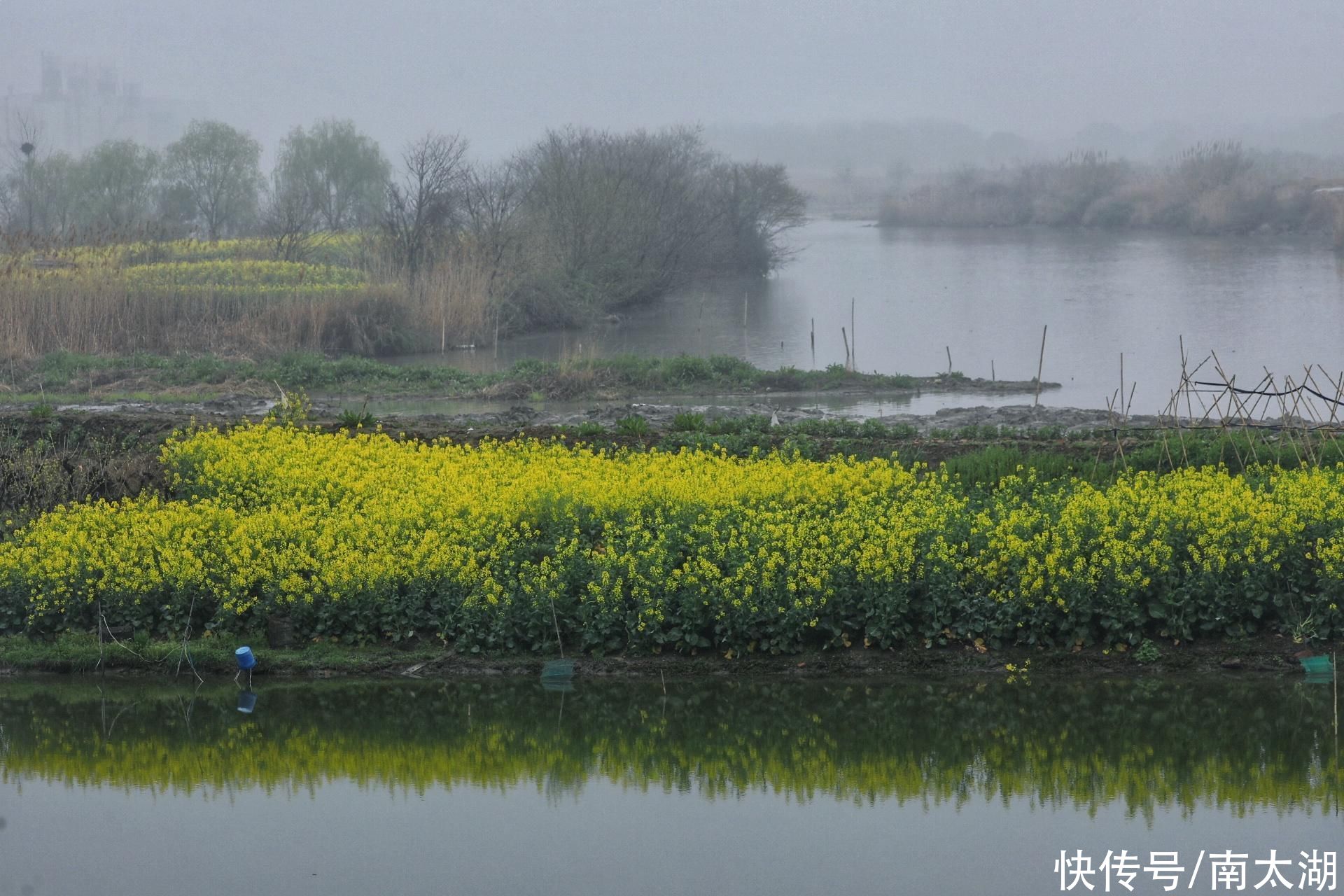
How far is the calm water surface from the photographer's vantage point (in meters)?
29.6

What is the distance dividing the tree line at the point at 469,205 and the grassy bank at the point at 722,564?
70.8 ft

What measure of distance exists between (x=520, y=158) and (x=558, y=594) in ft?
139

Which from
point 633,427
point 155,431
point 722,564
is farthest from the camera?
point 155,431

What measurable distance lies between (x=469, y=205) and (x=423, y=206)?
1419 millimetres

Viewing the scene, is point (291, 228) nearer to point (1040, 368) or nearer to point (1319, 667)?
point (1040, 368)

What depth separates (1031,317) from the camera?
39250mm

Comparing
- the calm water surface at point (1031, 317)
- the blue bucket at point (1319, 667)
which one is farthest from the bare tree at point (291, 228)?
the blue bucket at point (1319, 667)

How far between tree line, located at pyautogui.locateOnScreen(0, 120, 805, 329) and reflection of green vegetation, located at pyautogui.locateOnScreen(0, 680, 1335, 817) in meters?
23.7

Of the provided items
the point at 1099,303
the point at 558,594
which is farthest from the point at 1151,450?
the point at 1099,303

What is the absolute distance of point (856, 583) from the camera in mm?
10555

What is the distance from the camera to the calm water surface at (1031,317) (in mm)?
29641

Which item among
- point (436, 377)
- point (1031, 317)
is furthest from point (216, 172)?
point (436, 377)

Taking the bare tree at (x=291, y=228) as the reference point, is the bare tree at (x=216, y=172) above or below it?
above

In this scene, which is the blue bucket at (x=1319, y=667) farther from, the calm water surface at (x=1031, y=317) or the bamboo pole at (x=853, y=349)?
the bamboo pole at (x=853, y=349)
